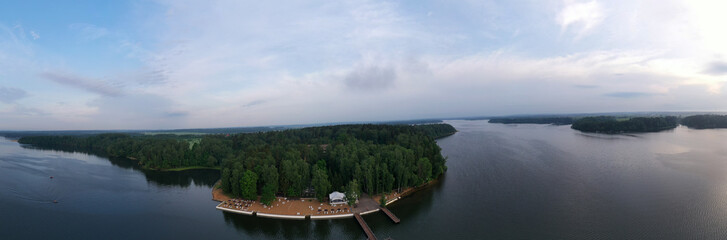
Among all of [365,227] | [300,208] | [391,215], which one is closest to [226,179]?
[300,208]

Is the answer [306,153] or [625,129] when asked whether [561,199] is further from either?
[625,129]

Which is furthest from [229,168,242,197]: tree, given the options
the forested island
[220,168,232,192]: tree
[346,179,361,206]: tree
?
[346,179,361,206]: tree

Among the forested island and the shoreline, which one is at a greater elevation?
the forested island

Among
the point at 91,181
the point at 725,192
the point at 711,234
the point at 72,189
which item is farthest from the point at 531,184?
the point at 91,181

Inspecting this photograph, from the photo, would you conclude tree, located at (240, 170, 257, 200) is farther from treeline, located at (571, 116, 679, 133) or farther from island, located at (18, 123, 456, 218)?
treeline, located at (571, 116, 679, 133)

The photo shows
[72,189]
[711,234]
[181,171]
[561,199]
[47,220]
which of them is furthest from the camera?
[181,171]

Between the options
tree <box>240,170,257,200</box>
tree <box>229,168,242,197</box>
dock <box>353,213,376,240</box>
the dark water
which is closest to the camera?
dock <box>353,213,376,240</box>

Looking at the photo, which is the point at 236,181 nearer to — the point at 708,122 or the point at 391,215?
the point at 391,215

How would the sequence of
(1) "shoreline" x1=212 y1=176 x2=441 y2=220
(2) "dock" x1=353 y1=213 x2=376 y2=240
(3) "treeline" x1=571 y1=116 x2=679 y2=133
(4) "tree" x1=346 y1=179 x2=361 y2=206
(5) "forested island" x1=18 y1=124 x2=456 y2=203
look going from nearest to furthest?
(2) "dock" x1=353 y1=213 x2=376 y2=240 → (1) "shoreline" x1=212 y1=176 x2=441 y2=220 → (4) "tree" x1=346 y1=179 x2=361 y2=206 → (5) "forested island" x1=18 y1=124 x2=456 y2=203 → (3) "treeline" x1=571 y1=116 x2=679 y2=133
